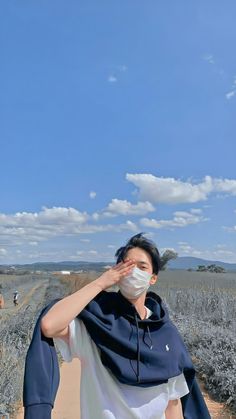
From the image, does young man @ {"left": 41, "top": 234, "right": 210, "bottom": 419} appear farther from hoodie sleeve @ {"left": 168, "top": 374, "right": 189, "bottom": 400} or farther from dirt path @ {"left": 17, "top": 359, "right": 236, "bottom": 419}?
dirt path @ {"left": 17, "top": 359, "right": 236, "bottom": 419}

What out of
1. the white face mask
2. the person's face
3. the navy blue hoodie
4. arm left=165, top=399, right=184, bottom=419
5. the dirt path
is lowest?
the dirt path

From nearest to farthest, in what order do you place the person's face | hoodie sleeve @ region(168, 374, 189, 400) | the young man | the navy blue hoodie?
the navy blue hoodie → the young man → hoodie sleeve @ region(168, 374, 189, 400) → the person's face

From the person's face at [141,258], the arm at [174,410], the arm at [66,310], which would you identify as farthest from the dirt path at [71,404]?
the arm at [66,310]

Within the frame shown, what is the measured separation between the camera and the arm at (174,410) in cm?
201

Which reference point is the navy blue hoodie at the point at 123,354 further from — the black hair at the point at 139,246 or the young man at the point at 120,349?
the black hair at the point at 139,246

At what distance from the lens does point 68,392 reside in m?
6.98

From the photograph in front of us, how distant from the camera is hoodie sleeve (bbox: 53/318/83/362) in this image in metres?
1.87

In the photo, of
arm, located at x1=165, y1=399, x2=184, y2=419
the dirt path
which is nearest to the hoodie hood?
arm, located at x1=165, y1=399, x2=184, y2=419

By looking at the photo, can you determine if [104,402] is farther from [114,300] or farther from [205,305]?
[205,305]

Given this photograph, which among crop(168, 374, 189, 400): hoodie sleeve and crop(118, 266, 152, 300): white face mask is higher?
crop(118, 266, 152, 300): white face mask

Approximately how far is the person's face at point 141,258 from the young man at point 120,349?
49 millimetres

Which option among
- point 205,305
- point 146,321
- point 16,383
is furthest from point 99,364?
point 205,305

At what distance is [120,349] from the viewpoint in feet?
6.15

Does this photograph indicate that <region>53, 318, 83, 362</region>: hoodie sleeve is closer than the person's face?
Yes
